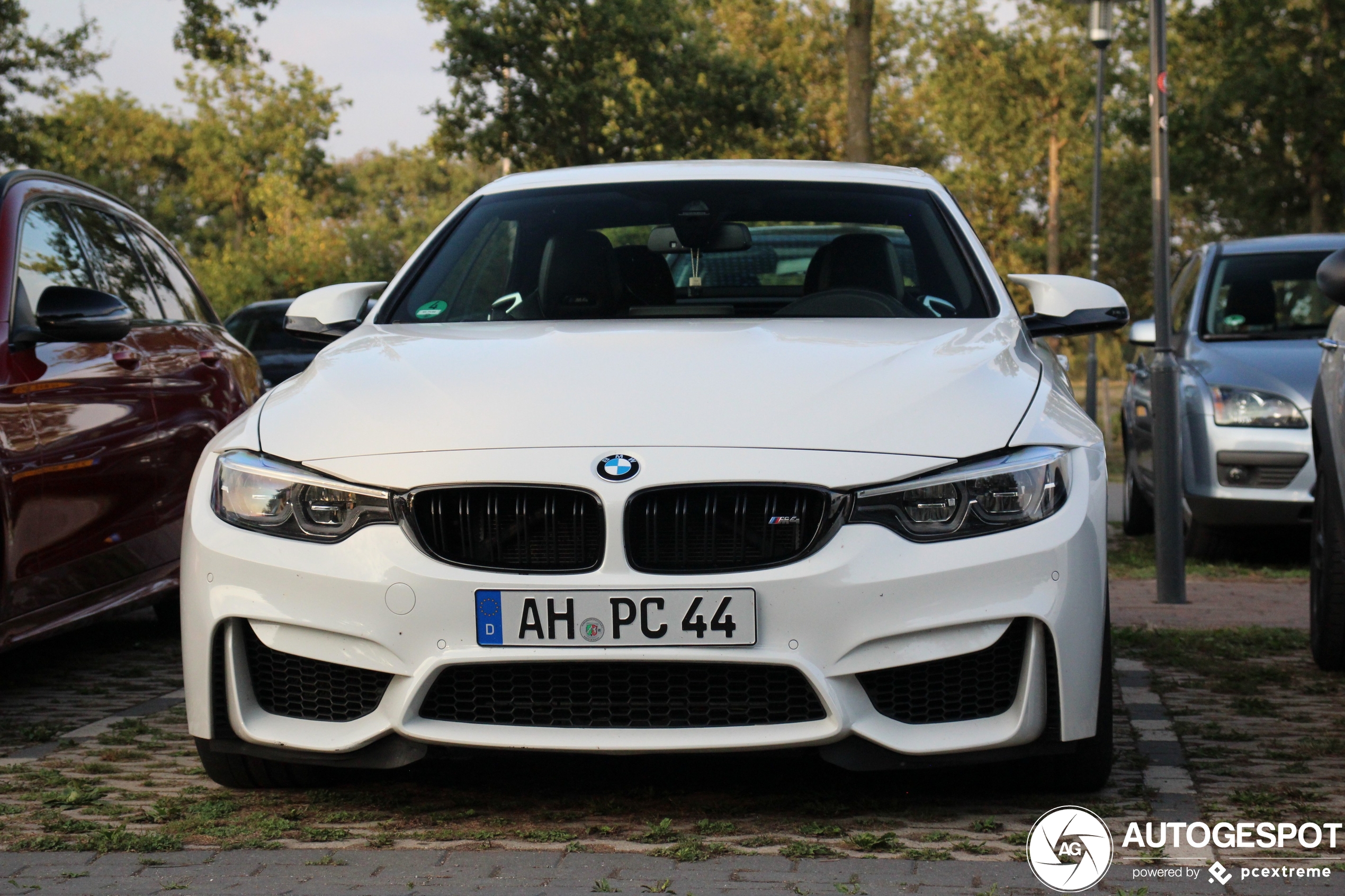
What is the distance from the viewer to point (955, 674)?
11.6 ft

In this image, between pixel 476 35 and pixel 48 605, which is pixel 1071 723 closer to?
pixel 48 605

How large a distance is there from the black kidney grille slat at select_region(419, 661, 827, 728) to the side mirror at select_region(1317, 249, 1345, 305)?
1.97m

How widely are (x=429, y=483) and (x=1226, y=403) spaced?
22.7ft

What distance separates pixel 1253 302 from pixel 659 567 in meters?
7.64

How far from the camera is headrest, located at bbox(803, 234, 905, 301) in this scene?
4977 mm

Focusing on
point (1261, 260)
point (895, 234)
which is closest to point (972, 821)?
point (895, 234)

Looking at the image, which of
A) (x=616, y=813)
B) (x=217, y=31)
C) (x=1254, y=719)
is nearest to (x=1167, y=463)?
(x=1254, y=719)

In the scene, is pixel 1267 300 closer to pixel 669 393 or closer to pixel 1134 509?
pixel 1134 509

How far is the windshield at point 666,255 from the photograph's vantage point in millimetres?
4930

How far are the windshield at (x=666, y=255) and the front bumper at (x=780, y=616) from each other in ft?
4.50

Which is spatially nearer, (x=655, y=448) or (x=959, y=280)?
(x=655, y=448)

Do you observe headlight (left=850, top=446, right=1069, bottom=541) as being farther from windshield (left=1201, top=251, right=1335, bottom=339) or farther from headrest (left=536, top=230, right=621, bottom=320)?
windshield (left=1201, top=251, right=1335, bottom=339)

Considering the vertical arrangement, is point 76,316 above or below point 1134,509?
above

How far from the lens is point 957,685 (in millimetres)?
3545
